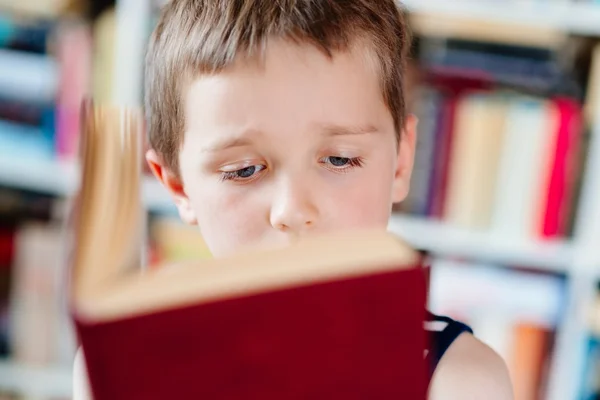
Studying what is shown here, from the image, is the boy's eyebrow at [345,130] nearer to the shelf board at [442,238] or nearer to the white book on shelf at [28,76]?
the shelf board at [442,238]

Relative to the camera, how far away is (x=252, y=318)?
29cm

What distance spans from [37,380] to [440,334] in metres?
1.26

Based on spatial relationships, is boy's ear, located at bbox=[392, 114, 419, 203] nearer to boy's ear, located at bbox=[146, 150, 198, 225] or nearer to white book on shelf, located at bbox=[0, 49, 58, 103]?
boy's ear, located at bbox=[146, 150, 198, 225]

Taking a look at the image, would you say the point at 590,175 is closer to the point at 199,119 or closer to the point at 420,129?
the point at 420,129

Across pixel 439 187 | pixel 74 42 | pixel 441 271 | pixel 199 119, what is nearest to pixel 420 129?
pixel 439 187

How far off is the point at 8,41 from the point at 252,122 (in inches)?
43.1

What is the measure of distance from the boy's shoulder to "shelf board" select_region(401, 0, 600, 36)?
81 centimetres

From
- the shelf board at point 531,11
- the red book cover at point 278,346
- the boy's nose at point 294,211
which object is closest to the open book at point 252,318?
the red book cover at point 278,346

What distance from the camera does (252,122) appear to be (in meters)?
0.50

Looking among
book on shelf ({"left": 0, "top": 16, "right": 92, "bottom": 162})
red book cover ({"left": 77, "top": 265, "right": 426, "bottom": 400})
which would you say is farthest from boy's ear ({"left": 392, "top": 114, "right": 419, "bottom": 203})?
book on shelf ({"left": 0, "top": 16, "right": 92, "bottom": 162})

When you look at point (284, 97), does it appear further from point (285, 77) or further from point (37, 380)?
point (37, 380)

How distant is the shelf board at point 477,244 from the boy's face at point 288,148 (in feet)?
2.58

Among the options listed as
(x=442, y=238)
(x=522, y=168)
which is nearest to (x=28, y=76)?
(x=442, y=238)

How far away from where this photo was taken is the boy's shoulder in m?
0.50
